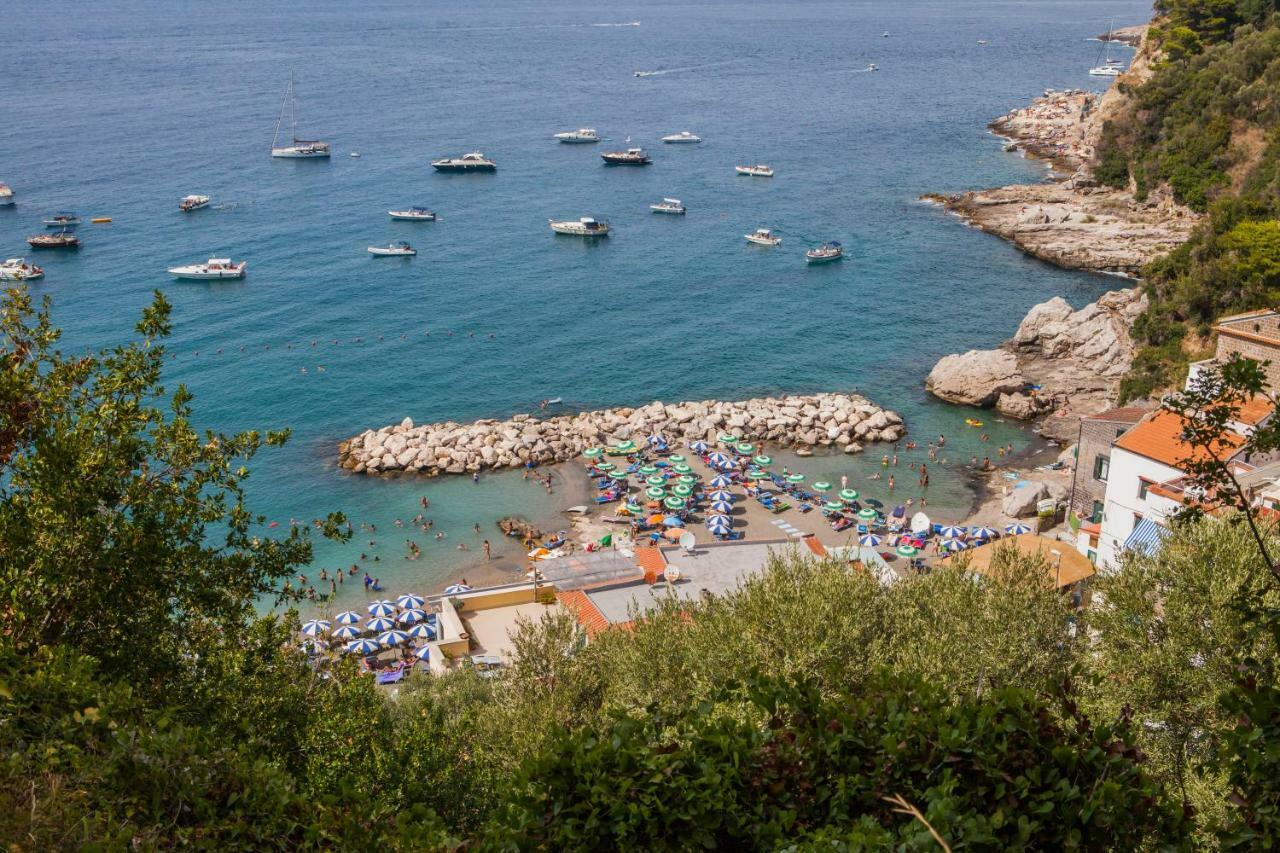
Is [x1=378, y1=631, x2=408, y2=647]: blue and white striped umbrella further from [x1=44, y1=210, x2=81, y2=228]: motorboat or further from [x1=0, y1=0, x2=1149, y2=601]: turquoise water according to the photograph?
[x1=44, y1=210, x2=81, y2=228]: motorboat

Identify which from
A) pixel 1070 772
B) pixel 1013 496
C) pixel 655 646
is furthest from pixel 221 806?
pixel 1013 496

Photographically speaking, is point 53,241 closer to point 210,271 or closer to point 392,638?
point 210,271

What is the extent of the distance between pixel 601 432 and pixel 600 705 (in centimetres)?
3106

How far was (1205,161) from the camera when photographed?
71.3 metres

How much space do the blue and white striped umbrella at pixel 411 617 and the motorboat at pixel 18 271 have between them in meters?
51.0

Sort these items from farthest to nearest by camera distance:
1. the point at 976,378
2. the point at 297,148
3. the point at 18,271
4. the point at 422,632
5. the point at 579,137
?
the point at 579,137
the point at 297,148
the point at 18,271
the point at 976,378
the point at 422,632

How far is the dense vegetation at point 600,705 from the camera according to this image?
354 inches

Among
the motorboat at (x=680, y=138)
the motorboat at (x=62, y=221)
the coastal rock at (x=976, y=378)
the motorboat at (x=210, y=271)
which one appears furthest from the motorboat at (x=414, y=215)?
the coastal rock at (x=976, y=378)

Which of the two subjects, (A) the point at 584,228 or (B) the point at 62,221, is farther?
(A) the point at 584,228

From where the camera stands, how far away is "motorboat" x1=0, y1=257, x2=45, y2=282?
226ft

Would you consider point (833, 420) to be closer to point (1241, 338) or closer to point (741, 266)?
point (1241, 338)

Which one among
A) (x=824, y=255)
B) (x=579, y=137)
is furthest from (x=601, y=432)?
(x=579, y=137)

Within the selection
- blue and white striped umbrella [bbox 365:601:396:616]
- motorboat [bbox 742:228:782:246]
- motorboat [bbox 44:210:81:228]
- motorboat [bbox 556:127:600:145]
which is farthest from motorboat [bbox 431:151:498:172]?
blue and white striped umbrella [bbox 365:601:396:616]

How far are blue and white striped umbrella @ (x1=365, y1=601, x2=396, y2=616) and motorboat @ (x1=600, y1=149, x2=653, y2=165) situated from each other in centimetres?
7814
